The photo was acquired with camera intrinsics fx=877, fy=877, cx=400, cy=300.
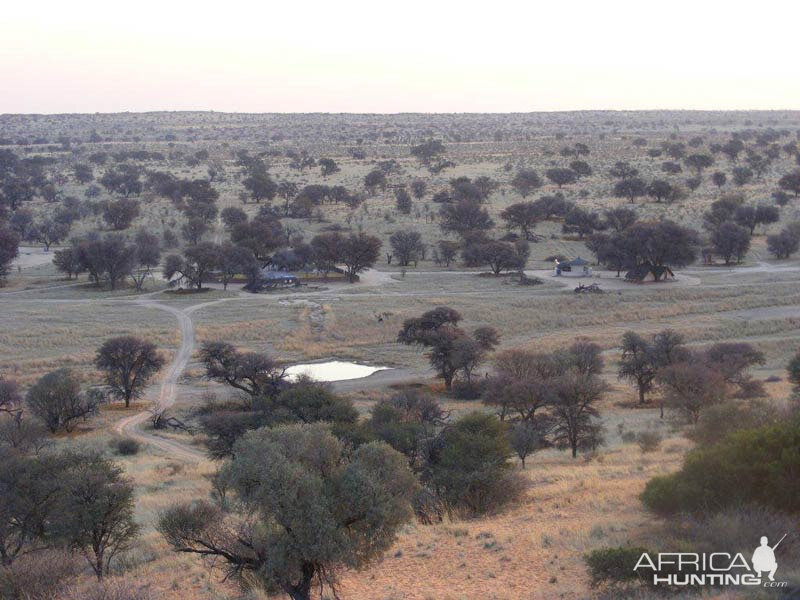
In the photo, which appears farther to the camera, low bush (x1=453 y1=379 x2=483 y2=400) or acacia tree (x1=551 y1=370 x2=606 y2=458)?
low bush (x1=453 y1=379 x2=483 y2=400)

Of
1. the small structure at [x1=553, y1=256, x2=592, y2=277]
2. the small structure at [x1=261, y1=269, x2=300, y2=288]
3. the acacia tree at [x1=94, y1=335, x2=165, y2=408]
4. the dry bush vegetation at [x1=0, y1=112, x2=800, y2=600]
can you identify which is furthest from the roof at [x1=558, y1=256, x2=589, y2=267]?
the acacia tree at [x1=94, y1=335, x2=165, y2=408]

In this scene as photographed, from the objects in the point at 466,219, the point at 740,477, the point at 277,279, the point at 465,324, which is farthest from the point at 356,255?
the point at 740,477

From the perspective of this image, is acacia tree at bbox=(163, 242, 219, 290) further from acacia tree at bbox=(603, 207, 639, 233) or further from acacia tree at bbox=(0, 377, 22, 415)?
acacia tree at bbox=(603, 207, 639, 233)

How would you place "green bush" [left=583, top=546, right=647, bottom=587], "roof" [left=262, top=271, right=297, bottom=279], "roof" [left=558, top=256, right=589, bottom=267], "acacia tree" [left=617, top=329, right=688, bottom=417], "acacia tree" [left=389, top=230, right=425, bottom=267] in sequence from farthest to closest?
Answer: 1. "acacia tree" [left=389, top=230, right=425, bottom=267]
2. "roof" [left=558, top=256, right=589, bottom=267]
3. "roof" [left=262, top=271, right=297, bottom=279]
4. "acacia tree" [left=617, top=329, right=688, bottom=417]
5. "green bush" [left=583, top=546, right=647, bottom=587]

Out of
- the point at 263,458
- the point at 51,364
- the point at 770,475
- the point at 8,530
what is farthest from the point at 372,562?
the point at 51,364

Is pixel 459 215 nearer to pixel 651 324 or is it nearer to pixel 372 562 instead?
pixel 651 324

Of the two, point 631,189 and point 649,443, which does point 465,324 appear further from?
point 631,189
